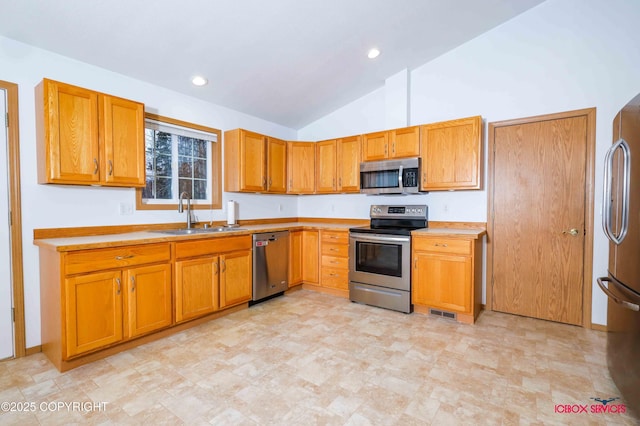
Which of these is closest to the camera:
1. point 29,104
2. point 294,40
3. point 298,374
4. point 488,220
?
point 298,374

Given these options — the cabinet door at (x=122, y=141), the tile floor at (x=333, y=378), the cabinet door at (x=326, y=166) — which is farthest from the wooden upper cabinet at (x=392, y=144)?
the cabinet door at (x=122, y=141)

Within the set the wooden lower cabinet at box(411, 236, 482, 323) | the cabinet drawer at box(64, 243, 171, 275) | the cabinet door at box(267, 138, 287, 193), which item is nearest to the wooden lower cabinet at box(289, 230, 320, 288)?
the cabinet door at box(267, 138, 287, 193)

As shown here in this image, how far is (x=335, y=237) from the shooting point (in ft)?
13.3

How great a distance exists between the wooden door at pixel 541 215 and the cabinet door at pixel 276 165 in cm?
268

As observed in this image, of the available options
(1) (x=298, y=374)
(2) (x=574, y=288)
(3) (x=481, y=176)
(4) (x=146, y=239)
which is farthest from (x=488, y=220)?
(4) (x=146, y=239)

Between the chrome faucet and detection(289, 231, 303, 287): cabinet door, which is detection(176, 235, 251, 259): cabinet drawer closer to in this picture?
the chrome faucet

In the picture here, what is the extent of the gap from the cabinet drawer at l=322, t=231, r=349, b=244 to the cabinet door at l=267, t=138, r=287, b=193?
3.15 ft

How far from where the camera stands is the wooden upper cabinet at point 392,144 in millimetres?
3651

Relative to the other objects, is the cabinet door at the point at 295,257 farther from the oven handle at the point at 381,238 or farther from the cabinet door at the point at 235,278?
the oven handle at the point at 381,238

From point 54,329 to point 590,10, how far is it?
541 centimetres

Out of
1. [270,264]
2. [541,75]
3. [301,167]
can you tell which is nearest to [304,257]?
[270,264]

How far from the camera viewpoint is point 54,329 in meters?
2.29

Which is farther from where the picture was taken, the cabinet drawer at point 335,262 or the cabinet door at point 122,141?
the cabinet drawer at point 335,262

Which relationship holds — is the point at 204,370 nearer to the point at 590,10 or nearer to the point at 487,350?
the point at 487,350
